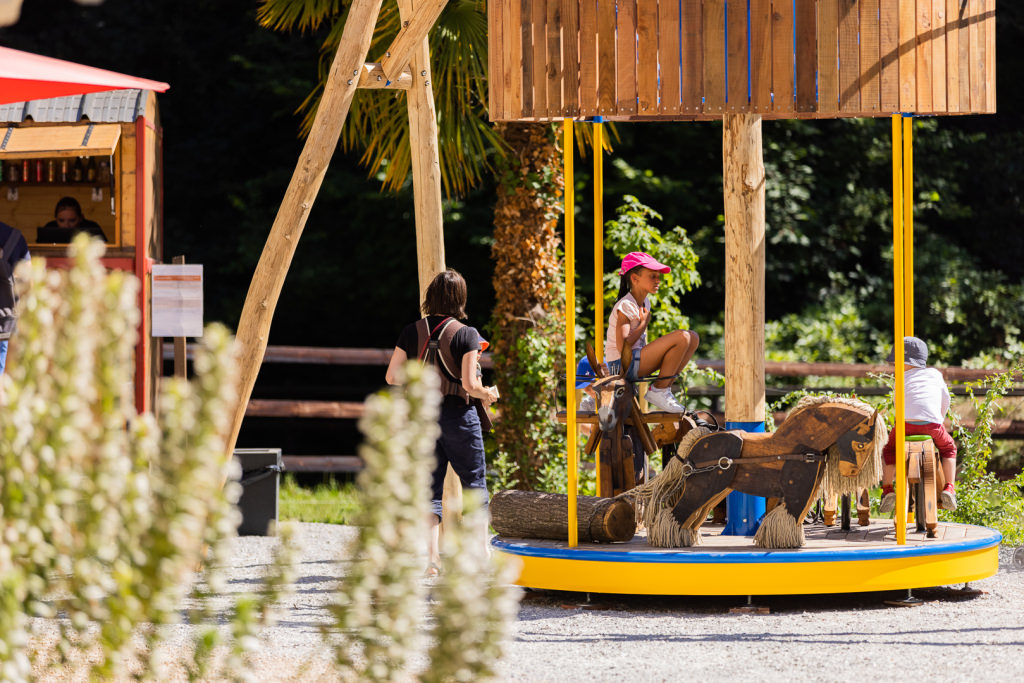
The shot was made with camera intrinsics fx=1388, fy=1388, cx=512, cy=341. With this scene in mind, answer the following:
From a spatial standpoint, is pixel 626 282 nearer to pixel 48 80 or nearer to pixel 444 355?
pixel 444 355

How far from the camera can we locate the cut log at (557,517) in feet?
23.4

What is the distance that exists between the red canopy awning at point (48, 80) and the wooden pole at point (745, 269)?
304 cm

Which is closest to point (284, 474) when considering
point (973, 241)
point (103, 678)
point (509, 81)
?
point (973, 241)

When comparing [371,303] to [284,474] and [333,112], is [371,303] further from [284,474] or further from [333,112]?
[333,112]

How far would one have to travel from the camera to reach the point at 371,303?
53.0 ft

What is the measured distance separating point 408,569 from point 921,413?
202 inches

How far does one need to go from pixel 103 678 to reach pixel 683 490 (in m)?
4.30

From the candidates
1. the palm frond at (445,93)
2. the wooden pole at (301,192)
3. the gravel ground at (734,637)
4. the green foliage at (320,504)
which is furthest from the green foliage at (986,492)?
the green foliage at (320,504)

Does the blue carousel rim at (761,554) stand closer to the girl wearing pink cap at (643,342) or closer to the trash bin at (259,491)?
the girl wearing pink cap at (643,342)

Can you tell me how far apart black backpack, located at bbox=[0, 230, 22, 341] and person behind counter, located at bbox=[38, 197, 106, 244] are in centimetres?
347

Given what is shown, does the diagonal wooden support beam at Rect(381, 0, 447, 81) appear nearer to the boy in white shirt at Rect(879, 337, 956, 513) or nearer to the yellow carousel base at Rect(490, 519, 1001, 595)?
the yellow carousel base at Rect(490, 519, 1001, 595)

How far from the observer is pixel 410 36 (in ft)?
25.7

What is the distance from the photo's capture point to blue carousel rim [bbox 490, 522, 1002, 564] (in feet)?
21.6

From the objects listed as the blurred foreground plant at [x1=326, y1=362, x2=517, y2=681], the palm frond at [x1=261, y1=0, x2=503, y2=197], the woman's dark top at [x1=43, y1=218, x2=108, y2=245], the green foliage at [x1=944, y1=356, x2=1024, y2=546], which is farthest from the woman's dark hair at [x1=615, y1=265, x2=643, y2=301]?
the blurred foreground plant at [x1=326, y1=362, x2=517, y2=681]
